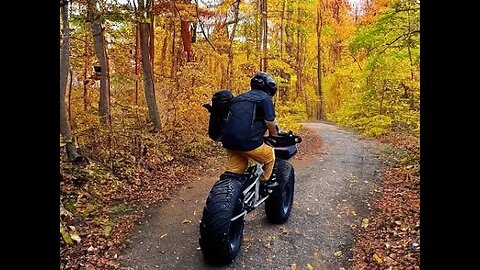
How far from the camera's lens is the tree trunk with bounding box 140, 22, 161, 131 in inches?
418

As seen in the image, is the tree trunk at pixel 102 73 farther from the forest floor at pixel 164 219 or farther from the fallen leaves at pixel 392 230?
the fallen leaves at pixel 392 230

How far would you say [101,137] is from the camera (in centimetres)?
855

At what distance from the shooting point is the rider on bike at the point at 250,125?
14.5 feet

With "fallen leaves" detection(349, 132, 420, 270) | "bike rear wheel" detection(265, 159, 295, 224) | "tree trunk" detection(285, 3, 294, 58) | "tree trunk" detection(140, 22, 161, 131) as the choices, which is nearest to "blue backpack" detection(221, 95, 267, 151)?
"bike rear wheel" detection(265, 159, 295, 224)

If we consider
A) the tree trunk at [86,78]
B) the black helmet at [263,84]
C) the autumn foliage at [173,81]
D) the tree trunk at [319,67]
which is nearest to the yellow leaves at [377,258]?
the black helmet at [263,84]

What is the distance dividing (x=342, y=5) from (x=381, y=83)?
1088cm

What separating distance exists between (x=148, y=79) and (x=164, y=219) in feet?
19.7

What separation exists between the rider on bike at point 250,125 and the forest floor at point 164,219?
3.58ft

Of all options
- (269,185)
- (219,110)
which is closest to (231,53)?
(219,110)

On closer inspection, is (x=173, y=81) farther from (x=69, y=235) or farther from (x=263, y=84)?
(x=69, y=235)

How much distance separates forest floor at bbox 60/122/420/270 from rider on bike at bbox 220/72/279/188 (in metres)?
1.09

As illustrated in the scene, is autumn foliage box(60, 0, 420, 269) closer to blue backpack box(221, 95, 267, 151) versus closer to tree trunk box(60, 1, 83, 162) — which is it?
tree trunk box(60, 1, 83, 162)
